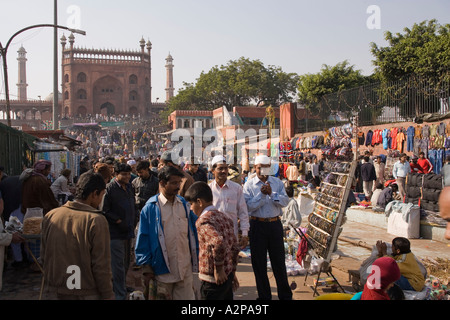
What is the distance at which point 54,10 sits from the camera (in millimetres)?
17141

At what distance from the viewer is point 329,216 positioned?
553 centimetres

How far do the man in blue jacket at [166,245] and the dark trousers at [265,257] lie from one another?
4.22 ft

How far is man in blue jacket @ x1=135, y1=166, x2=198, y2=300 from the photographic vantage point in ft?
11.9

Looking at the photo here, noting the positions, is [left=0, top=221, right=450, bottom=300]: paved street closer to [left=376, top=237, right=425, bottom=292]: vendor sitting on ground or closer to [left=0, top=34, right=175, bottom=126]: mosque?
[left=376, top=237, right=425, bottom=292]: vendor sitting on ground

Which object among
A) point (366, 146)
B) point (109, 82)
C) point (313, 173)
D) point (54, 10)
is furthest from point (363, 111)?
point (109, 82)

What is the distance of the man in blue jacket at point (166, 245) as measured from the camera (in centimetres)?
361

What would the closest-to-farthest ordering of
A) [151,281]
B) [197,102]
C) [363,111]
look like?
[151,281], [363,111], [197,102]

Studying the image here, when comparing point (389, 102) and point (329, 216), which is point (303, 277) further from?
point (389, 102)

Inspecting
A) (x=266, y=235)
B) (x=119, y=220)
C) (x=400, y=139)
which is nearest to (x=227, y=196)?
(x=266, y=235)

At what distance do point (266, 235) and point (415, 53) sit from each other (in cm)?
1963

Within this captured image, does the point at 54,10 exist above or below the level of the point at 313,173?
above

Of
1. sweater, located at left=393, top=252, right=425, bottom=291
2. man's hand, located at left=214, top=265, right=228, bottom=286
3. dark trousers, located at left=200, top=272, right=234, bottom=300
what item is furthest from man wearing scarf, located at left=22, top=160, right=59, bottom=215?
sweater, located at left=393, top=252, right=425, bottom=291

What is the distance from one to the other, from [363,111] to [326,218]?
1404cm
